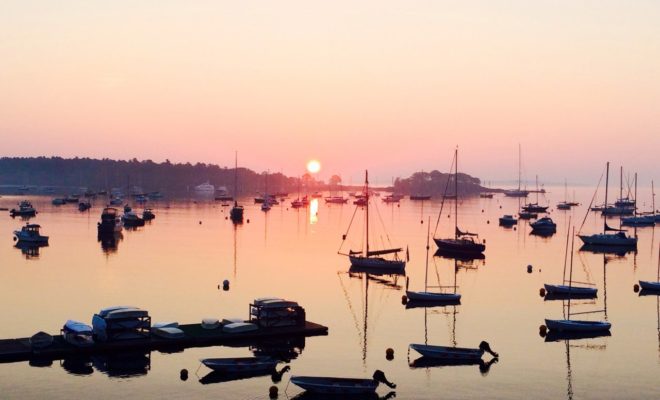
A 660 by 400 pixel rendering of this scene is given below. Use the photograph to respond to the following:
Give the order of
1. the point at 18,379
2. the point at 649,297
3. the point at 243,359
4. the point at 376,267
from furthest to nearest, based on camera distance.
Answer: the point at 376,267 → the point at 649,297 → the point at 243,359 → the point at 18,379

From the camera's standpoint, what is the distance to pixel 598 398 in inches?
1978

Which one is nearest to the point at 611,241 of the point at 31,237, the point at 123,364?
the point at 31,237

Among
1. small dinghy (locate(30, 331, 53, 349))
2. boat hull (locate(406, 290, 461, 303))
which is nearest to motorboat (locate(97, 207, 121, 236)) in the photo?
boat hull (locate(406, 290, 461, 303))

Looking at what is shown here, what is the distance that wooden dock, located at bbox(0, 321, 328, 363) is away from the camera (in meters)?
53.6

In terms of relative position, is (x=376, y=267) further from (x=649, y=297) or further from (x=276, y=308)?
(x=276, y=308)

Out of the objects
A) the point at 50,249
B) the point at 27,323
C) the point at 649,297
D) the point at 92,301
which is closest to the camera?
the point at 27,323

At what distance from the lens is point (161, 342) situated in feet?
191

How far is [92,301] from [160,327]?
65.4 feet

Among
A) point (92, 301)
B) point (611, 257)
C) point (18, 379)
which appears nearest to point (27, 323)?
point (92, 301)

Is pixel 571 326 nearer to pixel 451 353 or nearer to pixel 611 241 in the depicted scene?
pixel 451 353

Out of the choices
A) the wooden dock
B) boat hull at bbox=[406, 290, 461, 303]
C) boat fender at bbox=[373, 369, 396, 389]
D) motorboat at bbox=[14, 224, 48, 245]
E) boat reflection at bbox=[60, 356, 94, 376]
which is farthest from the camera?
motorboat at bbox=[14, 224, 48, 245]

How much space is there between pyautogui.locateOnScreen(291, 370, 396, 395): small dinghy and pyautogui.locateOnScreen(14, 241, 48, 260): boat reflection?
3048 inches

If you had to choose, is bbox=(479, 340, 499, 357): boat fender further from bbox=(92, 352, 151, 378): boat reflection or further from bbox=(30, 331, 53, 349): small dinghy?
bbox=(30, 331, 53, 349): small dinghy

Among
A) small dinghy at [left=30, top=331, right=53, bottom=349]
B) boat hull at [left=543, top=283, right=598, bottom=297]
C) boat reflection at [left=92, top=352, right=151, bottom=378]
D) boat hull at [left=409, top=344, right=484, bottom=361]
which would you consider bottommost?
boat reflection at [left=92, top=352, right=151, bottom=378]
